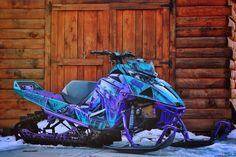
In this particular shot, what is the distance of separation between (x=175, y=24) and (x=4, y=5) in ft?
11.3

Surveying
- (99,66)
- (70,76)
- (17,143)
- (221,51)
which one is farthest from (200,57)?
(17,143)

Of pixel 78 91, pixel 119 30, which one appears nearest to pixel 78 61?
pixel 119 30

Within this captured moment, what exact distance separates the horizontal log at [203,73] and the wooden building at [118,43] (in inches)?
0.5

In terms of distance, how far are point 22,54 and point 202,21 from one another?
359cm

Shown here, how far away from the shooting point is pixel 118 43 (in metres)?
8.48

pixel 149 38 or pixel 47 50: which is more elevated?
pixel 149 38

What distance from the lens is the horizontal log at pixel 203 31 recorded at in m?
8.27

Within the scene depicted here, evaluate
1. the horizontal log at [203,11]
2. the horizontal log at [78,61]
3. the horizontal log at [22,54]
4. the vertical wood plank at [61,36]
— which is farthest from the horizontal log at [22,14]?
the horizontal log at [203,11]

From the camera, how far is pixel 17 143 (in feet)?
22.8

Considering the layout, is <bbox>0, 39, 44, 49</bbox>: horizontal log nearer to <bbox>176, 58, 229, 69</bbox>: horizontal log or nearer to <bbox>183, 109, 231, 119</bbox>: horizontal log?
<bbox>176, 58, 229, 69</bbox>: horizontal log

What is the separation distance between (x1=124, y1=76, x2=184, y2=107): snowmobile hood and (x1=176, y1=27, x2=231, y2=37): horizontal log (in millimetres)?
2715

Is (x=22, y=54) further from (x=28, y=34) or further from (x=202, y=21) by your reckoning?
(x=202, y=21)

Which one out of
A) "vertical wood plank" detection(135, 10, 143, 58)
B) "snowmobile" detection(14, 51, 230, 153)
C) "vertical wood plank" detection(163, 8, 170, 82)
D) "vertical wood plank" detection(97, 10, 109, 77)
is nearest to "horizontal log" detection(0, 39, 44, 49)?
"vertical wood plank" detection(97, 10, 109, 77)

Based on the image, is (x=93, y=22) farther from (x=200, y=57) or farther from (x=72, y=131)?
(x=72, y=131)
